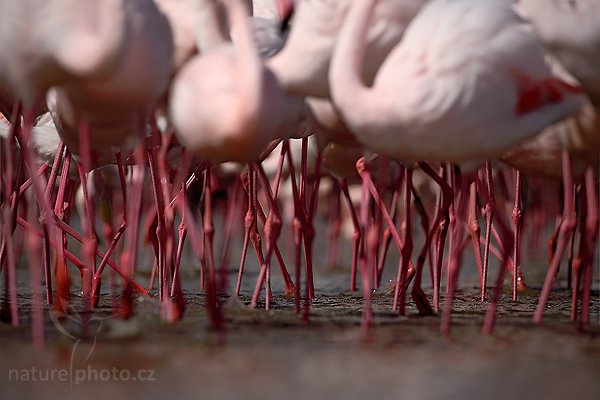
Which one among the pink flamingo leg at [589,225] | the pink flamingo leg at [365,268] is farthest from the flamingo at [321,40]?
the pink flamingo leg at [589,225]

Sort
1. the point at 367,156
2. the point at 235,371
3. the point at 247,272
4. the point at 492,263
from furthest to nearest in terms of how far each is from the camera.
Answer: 1. the point at 492,263
2. the point at 247,272
3. the point at 367,156
4. the point at 235,371

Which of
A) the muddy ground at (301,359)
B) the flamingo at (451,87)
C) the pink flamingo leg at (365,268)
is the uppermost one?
the flamingo at (451,87)

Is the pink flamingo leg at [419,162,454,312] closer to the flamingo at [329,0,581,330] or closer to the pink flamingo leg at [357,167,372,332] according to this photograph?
the pink flamingo leg at [357,167,372,332]

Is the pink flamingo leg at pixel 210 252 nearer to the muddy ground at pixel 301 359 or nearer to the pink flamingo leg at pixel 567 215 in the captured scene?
the muddy ground at pixel 301 359

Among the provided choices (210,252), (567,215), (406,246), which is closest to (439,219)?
(406,246)

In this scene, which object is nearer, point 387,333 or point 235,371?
point 235,371

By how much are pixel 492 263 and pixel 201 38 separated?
21.2ft

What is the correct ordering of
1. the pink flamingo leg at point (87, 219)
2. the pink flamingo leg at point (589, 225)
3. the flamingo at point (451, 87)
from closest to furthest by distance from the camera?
the flamingo at point (451, 87) < the pink flamingo leg at point (87, 219) < the pink flamingo leg at point (589, 225)

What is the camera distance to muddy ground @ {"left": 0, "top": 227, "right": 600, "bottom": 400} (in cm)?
395

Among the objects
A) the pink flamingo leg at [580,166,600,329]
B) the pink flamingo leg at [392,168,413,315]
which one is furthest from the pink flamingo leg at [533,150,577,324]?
the pink flamingo leg at [392,168,413,315]

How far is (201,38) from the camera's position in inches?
212

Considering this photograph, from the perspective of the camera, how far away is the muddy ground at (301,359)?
12.9 feet

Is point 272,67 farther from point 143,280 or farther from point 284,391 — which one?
point 143,280

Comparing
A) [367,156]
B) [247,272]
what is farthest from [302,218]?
[247,272]
